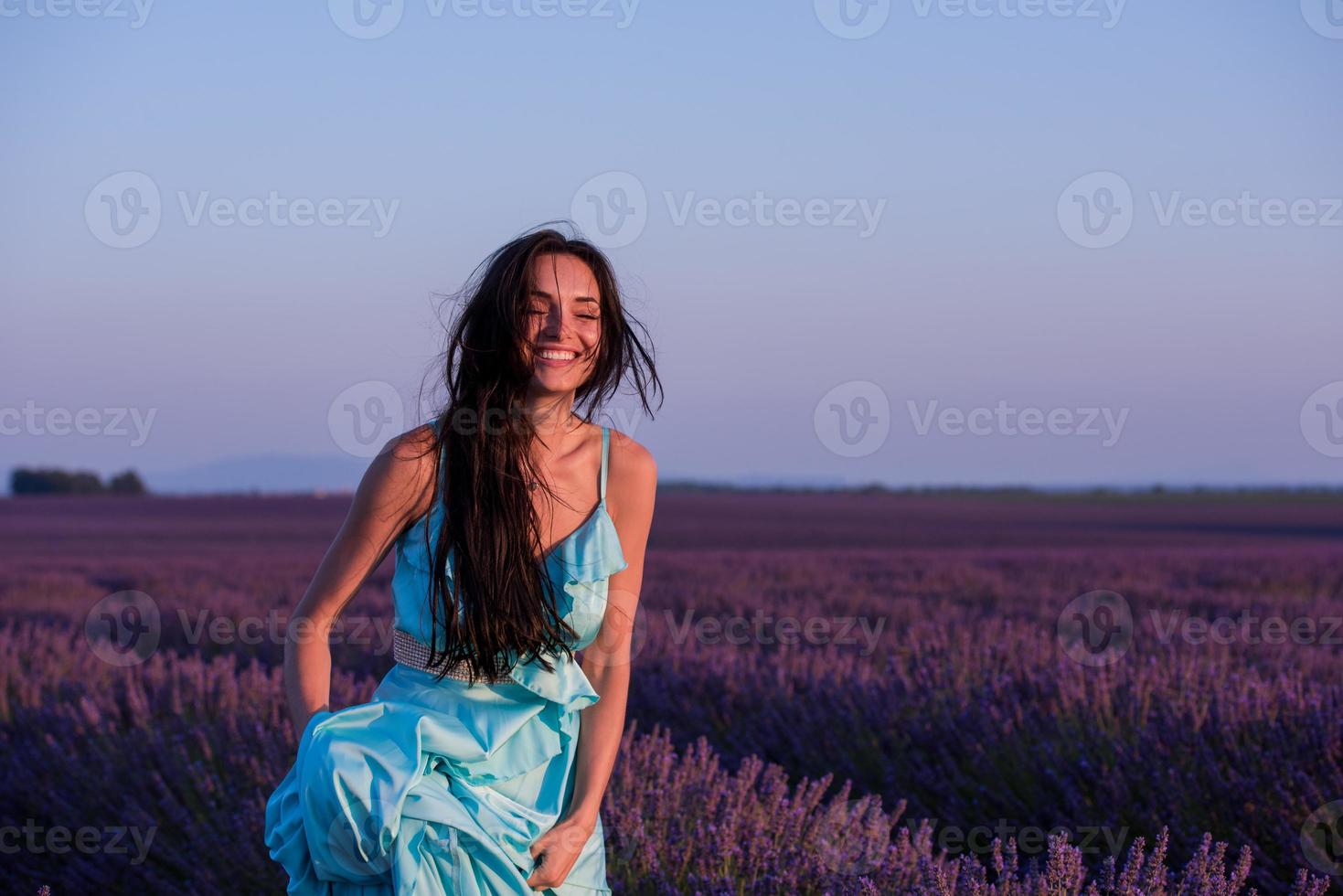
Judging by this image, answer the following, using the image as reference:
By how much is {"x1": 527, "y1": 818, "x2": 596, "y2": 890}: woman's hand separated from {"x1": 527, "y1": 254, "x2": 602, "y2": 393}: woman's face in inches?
26.0

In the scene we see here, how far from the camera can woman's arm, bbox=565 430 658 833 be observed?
1848 millimetres

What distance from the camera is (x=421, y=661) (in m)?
1.81

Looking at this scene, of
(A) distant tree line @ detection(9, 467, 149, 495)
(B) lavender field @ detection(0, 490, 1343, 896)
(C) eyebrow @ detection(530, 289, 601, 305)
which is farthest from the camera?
(A) distant tree line @ detection(9, 467, 149, 495)

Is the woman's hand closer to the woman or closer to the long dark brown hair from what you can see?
the woman

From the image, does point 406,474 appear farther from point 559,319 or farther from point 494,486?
point 559,319

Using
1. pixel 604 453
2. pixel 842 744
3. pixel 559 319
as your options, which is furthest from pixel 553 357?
pixel 842 744

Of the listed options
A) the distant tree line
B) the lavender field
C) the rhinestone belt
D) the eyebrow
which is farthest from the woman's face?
the distant tree line

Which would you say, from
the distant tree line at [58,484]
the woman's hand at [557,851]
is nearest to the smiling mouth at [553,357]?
the woman's hand at [557,851]

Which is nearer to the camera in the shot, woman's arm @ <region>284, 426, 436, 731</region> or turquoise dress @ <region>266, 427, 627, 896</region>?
turquoise dress @ <region>266, 427, 627, 896</region>

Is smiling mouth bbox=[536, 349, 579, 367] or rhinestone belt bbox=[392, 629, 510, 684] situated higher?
smiling mouth bbox=[536, 349, 579, 367]

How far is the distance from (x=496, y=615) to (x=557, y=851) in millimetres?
349

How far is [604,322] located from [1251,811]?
224 cm

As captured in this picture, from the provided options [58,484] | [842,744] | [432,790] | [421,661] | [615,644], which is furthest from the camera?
[58,484]

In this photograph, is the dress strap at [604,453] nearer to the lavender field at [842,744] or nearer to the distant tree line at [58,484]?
the lavender field at [842,744]
